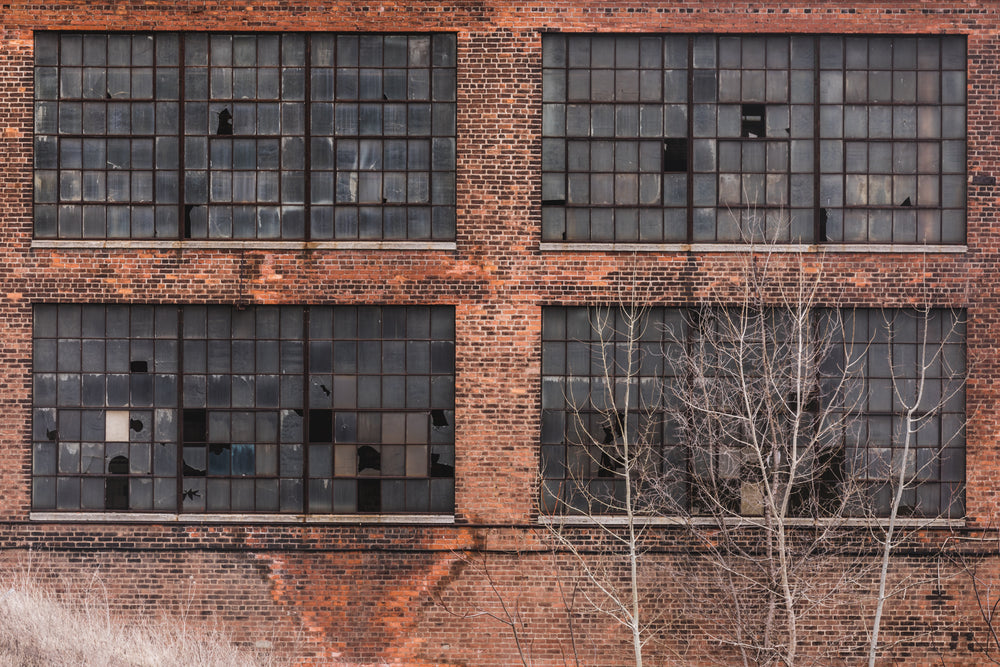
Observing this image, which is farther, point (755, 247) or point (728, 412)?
point (755, 247)

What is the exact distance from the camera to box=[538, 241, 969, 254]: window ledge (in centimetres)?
1382

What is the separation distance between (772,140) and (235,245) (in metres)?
8.52

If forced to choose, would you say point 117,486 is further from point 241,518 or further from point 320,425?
point 320,425

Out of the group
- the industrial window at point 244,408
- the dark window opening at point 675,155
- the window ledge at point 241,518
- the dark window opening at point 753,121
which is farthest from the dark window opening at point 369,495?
the dark window opening at point 753,121

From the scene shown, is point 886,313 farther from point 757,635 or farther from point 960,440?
point 757,635

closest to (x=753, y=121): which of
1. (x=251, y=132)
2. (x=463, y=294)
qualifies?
(x=463, y=294)

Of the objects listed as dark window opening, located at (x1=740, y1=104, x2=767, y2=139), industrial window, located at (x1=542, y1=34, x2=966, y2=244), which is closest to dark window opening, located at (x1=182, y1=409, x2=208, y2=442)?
industrial window, located at (x1=542, y1=34, x2=966, y2=244)

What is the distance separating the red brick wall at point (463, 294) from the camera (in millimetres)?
13781

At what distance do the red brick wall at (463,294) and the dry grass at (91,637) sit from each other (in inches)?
12.7

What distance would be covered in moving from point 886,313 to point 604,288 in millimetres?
4409

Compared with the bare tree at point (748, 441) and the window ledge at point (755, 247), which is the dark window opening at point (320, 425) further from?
the window ledge at point (755, 247)

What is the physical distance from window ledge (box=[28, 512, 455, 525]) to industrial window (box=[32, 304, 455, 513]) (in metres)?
0.16

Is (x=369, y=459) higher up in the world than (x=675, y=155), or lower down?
lower down

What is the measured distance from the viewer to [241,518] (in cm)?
1385
